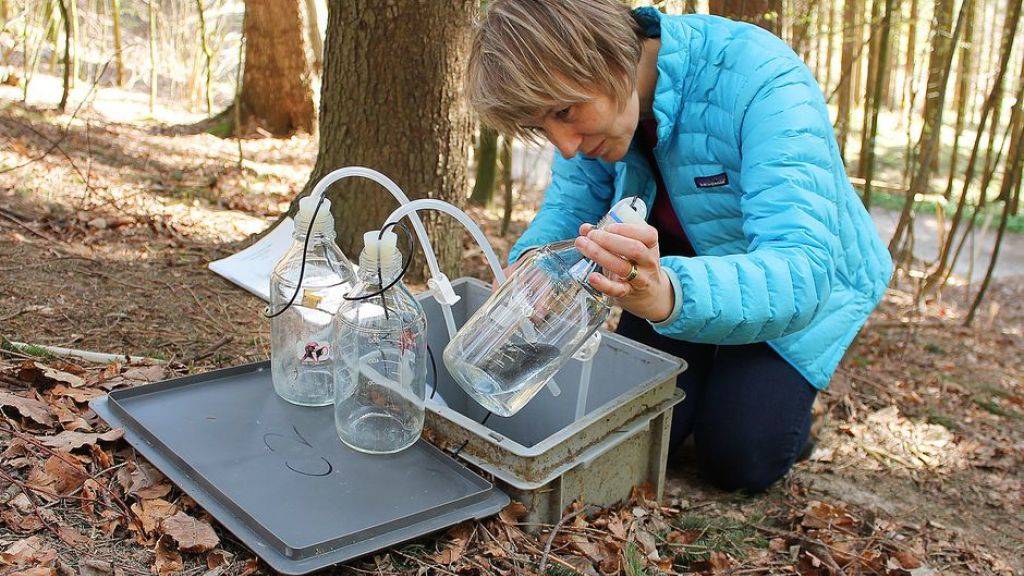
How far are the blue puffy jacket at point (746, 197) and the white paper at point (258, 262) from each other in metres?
1.11

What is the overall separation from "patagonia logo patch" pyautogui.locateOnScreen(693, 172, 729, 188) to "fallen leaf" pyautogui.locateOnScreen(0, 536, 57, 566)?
5.79 feet

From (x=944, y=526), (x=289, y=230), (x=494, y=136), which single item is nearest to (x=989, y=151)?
(x=494, y=136)

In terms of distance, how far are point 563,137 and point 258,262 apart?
5.47 ft

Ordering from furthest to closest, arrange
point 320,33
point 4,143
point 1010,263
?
point 1010,263 → point 320,33 → point 4,143

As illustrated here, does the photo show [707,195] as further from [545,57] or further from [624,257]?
[624,257]

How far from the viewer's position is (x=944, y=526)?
2592 millimetres

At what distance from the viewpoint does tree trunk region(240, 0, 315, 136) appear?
619 centimetres

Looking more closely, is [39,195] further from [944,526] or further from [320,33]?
[320,33]

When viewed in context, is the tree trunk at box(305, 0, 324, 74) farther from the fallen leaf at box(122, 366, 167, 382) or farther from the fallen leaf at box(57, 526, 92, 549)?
the fallen leaf at box(57, 526, 92, 549)

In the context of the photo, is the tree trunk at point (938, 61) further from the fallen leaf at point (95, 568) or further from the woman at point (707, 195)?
the fallen leaf at point (95, 568)

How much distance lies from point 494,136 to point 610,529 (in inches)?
136

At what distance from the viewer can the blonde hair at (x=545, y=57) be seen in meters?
1.91

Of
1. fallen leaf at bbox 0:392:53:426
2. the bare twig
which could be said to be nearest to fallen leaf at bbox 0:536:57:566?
fallen leaf at bbox 0:392:53:426

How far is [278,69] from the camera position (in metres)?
6.25
